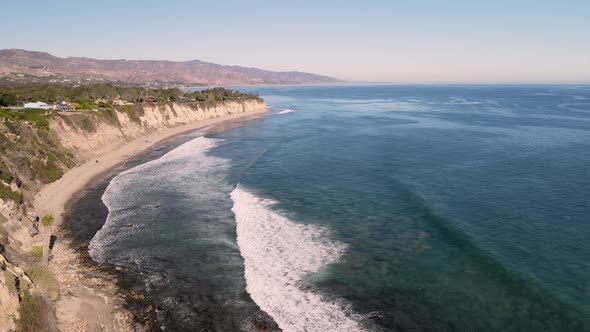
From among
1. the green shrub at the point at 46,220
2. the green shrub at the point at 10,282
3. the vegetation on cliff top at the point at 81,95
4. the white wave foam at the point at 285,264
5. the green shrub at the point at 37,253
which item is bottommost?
the white wave foam at the point at 285,264

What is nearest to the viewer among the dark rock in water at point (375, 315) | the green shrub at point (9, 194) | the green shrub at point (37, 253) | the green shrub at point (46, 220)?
the dark rock in water at point (375, 315)

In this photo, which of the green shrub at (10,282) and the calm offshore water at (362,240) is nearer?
the green shrub at (10,282)

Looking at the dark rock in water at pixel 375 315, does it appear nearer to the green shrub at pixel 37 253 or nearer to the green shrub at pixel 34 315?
the green shrub at pixel 34 315

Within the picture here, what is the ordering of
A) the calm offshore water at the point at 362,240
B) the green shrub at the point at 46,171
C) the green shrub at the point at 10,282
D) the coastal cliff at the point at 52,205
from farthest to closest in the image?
1. the green shrub at the point at 46,171
2. the calm offshore water at the point at 362,240
3. the coastal cliff at the point at 52,205
4. the green shrub at the point at 10,282

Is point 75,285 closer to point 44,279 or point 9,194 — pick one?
point 44,279

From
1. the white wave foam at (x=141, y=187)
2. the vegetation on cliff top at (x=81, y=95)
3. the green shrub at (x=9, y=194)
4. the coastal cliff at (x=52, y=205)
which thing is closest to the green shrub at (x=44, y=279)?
the coastal cliff at (x=52, y=205)

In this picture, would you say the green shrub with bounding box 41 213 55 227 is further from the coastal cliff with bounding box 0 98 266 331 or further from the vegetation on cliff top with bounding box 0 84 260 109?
the vegetation on cliff top with bounding box 0 84 260 109

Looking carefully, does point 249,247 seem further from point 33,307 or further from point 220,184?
point 220,184

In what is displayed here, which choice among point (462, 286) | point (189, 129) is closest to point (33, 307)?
point (462, 286)
